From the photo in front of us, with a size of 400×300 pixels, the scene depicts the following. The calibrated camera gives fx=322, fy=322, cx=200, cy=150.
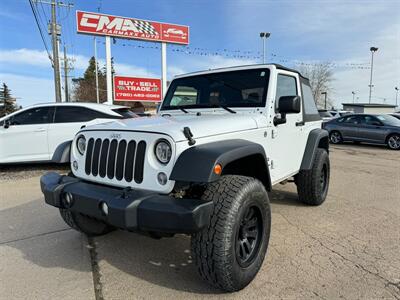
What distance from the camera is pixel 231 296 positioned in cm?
261

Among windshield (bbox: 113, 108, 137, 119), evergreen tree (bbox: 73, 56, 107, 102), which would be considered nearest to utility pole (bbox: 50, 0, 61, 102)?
windshield (bbox: 113, 108, 137, 119)

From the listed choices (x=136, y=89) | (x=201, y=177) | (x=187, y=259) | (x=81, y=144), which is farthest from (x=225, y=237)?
(x=136, y=89)

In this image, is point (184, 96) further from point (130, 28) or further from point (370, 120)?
point (130, 28)

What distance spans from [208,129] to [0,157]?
21.8 feet

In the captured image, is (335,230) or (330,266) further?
(335,230)

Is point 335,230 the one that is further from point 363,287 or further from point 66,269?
point 66,269

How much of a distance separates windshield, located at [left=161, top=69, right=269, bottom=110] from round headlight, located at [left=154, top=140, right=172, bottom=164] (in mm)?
1433

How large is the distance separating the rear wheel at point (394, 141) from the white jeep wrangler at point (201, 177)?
11.3m

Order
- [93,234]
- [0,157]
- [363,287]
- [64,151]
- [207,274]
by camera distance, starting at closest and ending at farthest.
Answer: [207,274], [363,287], [64,151], [93,234], [0,157]

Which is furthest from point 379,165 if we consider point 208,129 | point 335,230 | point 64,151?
point 64,151

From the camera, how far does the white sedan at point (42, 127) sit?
24.5 ft

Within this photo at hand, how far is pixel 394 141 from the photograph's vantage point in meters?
12.9

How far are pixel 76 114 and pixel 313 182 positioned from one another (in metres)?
5.84

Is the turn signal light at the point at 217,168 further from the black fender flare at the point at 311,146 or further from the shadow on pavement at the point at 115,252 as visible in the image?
the black fender flare at the point at 311,146
